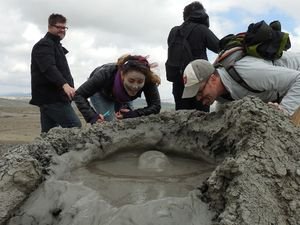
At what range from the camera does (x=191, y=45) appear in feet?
15.2

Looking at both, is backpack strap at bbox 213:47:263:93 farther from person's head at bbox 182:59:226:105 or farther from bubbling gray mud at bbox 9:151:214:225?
bubbling gray mud at bbox 9:151:214:225

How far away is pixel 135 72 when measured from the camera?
382cm

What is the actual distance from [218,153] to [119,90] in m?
1.53

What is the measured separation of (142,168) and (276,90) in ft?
3.40

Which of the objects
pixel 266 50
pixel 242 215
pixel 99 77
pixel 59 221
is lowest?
pixel 59 221

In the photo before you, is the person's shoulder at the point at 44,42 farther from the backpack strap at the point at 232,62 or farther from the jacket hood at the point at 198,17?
the backpack strap at the point at 232,62

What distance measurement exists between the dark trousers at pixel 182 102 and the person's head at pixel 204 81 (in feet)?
3.31

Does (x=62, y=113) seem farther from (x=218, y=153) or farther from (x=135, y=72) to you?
(x=218, y=153)

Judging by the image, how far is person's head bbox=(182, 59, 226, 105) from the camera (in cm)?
319

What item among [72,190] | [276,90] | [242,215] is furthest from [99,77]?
[242,215]

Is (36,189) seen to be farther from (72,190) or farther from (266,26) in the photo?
(266,26)

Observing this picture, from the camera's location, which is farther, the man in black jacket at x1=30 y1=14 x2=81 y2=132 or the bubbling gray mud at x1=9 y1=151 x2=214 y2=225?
the man in black jacket at x1=30 y1=14 x2=81 y2=132

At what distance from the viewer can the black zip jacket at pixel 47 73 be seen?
452 cm

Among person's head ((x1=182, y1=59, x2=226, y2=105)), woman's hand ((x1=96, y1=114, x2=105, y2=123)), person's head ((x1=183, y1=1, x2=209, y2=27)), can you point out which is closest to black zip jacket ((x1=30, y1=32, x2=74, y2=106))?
woman's hand ((x1=96, y1=114, x2=105, y2=123))
